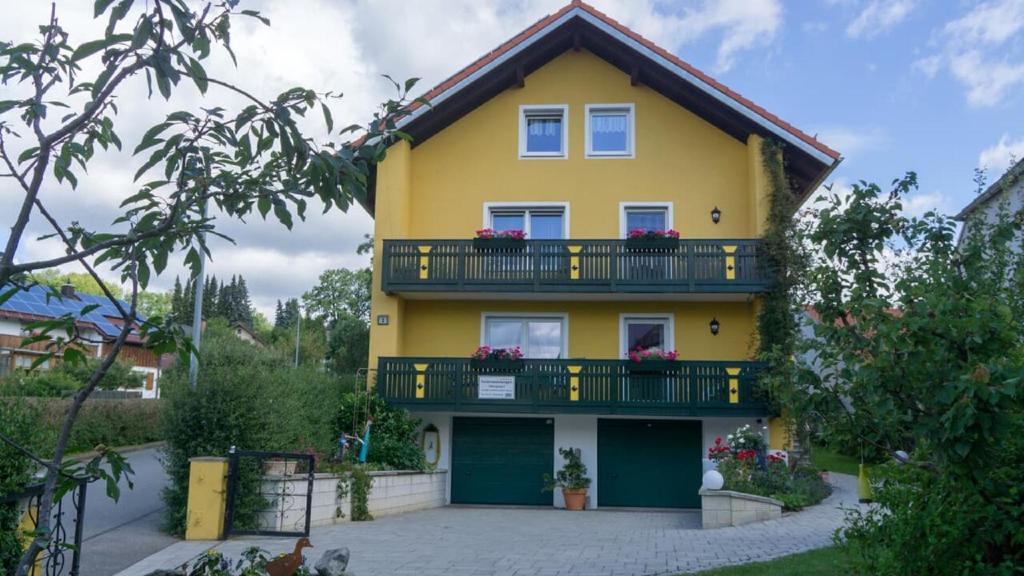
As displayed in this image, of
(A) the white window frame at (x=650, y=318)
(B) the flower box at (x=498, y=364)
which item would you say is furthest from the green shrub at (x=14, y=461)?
(A) the white window frame at (x=650, y=318)

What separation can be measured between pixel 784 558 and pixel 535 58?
544 inches

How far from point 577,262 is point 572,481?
4.81 m

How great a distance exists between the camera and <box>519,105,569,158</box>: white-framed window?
20.0m

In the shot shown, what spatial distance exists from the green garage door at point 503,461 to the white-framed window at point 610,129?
21.9ft

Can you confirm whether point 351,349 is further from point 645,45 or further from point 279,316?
point 279,316

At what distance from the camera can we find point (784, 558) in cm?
973

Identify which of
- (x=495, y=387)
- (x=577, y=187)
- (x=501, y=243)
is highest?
(x=577, y=187)

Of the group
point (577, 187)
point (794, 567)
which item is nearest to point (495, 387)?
point (577, 187)

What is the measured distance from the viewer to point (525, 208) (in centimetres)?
1978

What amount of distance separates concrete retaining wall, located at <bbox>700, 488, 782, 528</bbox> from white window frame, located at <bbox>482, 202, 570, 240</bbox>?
7706mm

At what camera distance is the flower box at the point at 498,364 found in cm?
1794

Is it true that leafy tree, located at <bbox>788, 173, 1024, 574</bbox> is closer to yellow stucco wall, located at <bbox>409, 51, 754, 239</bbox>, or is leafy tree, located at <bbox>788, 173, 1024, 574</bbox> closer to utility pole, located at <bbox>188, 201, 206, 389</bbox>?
utility pole, located at <bbox>188, 201, 206, 389</bbox>

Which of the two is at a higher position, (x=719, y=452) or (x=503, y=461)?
(x=719, y=452)

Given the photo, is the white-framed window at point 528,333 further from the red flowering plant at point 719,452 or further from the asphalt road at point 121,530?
the asphalt road at point 121,530
